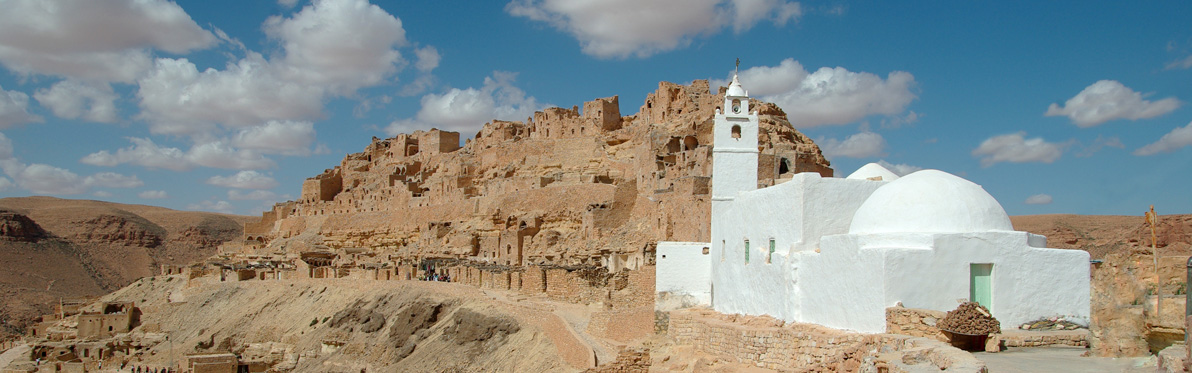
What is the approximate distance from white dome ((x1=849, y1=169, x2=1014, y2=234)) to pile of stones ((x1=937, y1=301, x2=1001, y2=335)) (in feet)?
4.08

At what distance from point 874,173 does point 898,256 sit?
4957mm

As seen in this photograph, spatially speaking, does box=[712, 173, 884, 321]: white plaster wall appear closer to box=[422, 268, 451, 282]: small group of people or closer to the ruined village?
the ruined village

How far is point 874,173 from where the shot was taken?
54.6 feet

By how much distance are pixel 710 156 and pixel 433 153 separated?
1305 inches

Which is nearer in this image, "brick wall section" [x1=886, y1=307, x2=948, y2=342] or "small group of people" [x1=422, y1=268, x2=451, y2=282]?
"brick wall section" [x1=886, y1=307, x2=948, y2=342]

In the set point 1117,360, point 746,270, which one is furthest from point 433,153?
point 1117,360

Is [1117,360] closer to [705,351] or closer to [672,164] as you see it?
[705,351]

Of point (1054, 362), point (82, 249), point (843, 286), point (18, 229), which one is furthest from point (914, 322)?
point (82, 249)

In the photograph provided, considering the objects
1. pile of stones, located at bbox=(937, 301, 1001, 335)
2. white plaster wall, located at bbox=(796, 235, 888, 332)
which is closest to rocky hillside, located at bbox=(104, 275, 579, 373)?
white plaster wall, located at bbox=(796, 235, 888, 332)

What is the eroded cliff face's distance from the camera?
31.5 meters

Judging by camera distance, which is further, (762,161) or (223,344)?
(223,344)

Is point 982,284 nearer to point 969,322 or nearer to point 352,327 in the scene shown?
point 969,322

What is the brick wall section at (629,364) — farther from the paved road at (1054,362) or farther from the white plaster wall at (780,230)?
the paved road at (1054,362)

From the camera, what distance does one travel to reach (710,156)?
31047 millimetres
